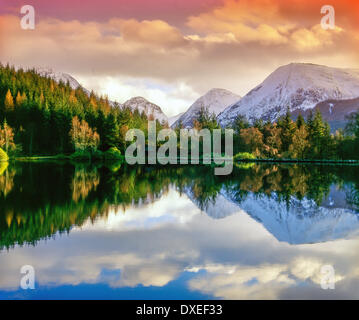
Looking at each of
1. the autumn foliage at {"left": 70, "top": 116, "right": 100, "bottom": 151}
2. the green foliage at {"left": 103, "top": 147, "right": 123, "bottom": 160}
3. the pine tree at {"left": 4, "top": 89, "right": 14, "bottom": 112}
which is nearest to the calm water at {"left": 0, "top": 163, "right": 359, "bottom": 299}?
the green foliage at {"left": 103, "top": 147, "right": 123, "bottom": 160}

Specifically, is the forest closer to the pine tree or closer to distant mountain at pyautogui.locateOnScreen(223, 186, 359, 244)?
the pine tree

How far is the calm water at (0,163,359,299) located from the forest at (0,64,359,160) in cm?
3607

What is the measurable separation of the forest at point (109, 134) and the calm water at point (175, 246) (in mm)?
36074

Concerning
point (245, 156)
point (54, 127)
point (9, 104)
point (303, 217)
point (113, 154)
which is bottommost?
point (303, 217)

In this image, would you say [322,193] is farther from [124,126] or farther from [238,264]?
[124,126]

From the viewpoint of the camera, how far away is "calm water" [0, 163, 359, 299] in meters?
4.91

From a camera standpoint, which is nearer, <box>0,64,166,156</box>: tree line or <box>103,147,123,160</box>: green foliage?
<box>103,147,123,160</box>: green foliage

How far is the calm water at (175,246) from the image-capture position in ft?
16.1

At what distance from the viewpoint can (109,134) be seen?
52.9 metres

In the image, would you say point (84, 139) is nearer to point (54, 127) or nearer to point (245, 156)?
A: point (54, 127)

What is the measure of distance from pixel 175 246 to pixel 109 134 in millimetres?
47453

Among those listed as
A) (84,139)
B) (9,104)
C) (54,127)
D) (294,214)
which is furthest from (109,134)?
(294,214)

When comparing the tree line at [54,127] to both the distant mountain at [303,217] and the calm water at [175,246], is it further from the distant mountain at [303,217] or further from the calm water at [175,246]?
the distant mountain at [303,217]
